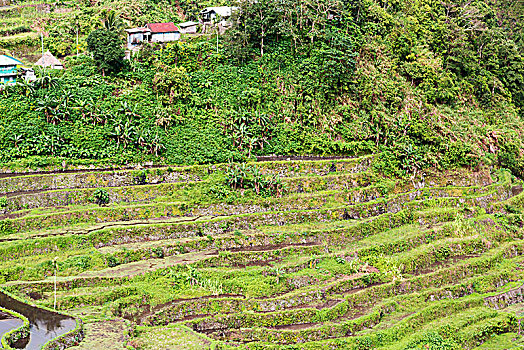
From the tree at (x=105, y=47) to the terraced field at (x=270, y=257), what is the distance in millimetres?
9242

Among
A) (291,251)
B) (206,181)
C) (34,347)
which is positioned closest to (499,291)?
(291,251)

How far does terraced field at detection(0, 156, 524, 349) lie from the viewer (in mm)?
27016

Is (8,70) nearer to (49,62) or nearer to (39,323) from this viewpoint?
(49,62)

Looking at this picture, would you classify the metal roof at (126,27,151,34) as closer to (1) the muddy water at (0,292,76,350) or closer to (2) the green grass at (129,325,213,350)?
(1) the muddy water at (0,292,76,350)

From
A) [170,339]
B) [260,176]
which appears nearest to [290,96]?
[260,176]

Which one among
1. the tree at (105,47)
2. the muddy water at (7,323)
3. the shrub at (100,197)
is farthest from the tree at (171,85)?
the muddy water at (7,323)

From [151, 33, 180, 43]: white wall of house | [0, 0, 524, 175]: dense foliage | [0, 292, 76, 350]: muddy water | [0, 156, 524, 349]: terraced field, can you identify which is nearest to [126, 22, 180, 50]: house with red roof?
[151, 33, 180, 43]: white wall of house

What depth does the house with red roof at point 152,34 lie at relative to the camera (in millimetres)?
46719

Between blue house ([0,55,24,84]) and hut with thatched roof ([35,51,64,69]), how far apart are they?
1645 mm

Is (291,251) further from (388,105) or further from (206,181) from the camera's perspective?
(388,105)

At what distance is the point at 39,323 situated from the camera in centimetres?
2562

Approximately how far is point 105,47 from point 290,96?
13.1 m

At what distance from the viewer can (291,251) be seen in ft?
108

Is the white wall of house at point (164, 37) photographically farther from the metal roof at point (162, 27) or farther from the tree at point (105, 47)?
the tree at point (105, 47)
